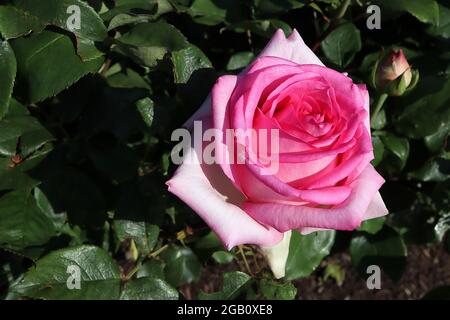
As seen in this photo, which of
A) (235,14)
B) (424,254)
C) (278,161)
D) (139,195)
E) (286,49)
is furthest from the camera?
(424,254)

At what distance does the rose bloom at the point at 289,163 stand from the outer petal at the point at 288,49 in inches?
3.9

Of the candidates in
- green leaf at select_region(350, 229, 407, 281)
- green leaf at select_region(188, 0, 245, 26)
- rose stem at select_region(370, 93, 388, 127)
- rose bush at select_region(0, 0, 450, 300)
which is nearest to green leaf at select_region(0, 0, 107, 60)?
rose bush at select_region(0, 0, 450, 300)

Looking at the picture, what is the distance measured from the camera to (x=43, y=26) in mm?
1199

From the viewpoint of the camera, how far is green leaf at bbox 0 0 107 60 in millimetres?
1196

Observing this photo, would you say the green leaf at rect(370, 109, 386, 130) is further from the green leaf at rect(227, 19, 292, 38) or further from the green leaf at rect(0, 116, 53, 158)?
the green leaf at rect(0, 116, 53, 158)

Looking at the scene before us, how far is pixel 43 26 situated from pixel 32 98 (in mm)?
162

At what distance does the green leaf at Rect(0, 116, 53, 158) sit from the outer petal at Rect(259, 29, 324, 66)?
1.83 feet

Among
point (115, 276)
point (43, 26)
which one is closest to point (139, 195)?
point (115, 276)

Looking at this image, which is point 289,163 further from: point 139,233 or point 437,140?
point 437,140

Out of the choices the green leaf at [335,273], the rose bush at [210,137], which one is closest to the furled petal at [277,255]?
the rose bush at [210,137]

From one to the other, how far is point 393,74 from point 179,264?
2.86 ft

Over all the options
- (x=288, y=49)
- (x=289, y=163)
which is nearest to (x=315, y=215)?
(x=289, y=163)

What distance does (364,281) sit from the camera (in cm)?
284
